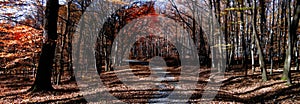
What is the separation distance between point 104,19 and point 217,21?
11692 mm

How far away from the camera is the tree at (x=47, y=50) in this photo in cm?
1157

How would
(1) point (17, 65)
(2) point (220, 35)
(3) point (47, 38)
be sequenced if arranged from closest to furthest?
(3) point (47, 38), (1) point (17, 65), (2) point (220, 35)

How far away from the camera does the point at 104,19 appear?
84.1ft

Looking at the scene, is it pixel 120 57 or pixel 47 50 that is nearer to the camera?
pixel 47 50

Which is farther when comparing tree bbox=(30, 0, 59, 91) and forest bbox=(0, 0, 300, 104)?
tree bbox=(30, 0, 59, 91)

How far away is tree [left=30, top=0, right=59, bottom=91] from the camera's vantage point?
11.6 m

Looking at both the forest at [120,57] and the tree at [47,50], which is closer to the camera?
the forest at [120,57]

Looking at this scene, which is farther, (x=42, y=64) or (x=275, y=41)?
(x=275, y=41)

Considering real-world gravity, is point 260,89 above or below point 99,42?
below

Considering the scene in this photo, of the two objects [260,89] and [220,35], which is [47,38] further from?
[220,35]

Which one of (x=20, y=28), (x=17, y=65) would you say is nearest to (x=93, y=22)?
(x=17, y=65)

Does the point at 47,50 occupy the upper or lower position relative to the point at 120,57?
upper

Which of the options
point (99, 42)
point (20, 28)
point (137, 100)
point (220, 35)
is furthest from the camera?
point (99, 42)

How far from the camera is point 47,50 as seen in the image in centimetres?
1177
